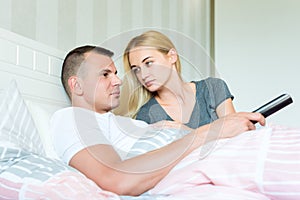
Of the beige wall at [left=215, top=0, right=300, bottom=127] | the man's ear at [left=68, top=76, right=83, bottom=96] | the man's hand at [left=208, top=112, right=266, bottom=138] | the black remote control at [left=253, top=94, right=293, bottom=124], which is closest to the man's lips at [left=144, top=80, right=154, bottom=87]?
the man's ear at [left=68, top=76, right=83, bottom=96]

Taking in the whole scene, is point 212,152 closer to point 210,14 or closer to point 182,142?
point 182,142

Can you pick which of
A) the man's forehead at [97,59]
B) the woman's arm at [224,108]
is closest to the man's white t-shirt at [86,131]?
the man's forehead at [97,59]

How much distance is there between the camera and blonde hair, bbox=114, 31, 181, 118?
6.18 feet

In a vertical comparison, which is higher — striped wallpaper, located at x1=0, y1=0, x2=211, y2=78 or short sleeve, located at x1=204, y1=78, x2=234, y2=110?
striped wallpaper, located at x1=0, y1=0, x2=211, y2=78

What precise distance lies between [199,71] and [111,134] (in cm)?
142

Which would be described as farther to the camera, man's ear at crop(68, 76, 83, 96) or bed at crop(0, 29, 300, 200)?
man's ear at crop(68, 76, 83, 96)

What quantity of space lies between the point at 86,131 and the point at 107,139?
0.10m

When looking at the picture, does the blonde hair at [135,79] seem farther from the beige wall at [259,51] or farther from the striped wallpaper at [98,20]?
the beige wall at [259,51]

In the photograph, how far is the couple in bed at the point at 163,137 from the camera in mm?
788

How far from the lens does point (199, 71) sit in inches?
106

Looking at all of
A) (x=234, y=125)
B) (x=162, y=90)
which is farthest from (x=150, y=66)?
(x=234, y=125)

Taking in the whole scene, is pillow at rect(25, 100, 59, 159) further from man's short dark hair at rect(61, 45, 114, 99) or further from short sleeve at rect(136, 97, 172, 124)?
short sleeve at rect(136, 97, 172, 124)

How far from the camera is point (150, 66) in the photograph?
1.78m

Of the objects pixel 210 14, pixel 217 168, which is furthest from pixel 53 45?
pixel 210 14
